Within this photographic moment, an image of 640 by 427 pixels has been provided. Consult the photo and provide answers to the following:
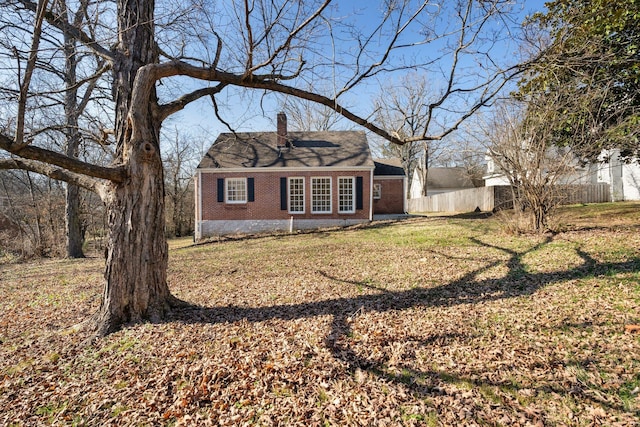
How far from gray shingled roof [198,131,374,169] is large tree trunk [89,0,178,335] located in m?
10.7

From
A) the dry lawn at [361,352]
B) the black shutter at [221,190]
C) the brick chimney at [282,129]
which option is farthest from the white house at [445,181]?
the dry lawn at [361,352]

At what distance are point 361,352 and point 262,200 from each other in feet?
42.6

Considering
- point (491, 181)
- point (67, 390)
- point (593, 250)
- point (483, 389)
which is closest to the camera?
point (483, 389)

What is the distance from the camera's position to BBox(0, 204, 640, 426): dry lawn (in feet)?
8.13

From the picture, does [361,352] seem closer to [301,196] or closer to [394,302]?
[394,302]

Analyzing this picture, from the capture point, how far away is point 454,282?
5.53 meters

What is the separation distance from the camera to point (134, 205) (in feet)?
12.8

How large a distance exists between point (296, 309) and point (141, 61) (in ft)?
13.8

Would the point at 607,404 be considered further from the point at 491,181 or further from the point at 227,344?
the point at 491,181

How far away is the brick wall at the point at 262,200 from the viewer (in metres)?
15.6

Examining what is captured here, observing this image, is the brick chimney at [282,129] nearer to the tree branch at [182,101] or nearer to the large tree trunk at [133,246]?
the tree branch at [182,101]

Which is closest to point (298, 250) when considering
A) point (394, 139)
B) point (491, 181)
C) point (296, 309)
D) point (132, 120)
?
point (296, 309)

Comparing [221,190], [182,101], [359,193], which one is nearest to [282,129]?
[221,190]

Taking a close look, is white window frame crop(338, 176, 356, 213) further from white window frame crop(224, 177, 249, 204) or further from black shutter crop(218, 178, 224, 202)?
black shutter crop(218, 178, 224, 202)
